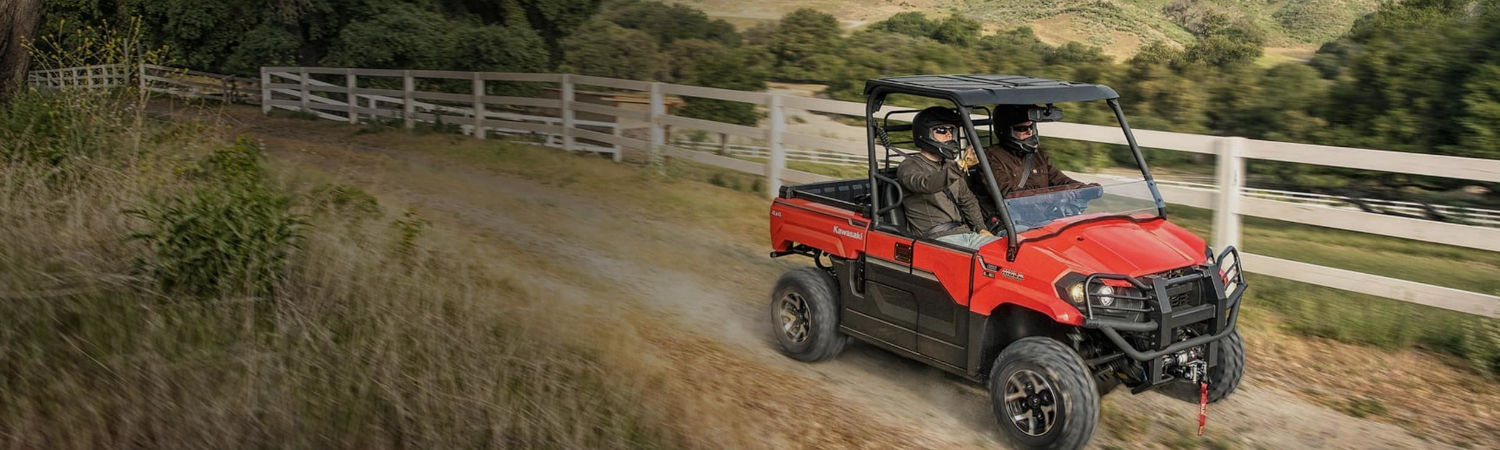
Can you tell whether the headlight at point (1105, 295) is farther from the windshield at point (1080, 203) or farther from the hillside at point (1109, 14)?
the hillside at point (1109, 14)

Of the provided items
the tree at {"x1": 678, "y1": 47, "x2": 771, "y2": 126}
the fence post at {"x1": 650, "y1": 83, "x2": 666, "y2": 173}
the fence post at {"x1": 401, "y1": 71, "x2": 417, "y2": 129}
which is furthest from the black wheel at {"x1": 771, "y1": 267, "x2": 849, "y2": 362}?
the fence post at {"x1": 401, "y1": 71, "x2": 417, "y2": 129}

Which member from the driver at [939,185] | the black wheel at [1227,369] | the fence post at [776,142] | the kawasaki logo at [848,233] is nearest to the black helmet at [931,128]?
the driver at [939,185]

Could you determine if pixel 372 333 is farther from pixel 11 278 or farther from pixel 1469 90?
pixel 1469 90

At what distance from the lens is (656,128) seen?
1420 centimetres

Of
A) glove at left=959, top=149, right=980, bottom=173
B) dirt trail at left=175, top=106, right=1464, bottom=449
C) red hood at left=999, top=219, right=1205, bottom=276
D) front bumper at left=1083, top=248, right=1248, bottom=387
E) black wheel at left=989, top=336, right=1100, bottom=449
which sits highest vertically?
glove at left=959, top=149, right=980, bottom=173

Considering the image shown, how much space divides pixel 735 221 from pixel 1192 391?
588cm

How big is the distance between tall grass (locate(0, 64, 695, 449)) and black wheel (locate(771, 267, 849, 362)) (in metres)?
1.38

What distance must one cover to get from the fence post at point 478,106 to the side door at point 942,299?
13.0 m

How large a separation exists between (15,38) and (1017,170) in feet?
29.2

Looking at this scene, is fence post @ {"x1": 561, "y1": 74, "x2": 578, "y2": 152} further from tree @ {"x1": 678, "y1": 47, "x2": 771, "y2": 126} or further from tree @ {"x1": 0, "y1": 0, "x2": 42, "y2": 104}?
tree @ {"x1": 0, "y1": 0, "x2": 42, "y2": 104}

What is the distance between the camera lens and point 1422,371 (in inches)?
253

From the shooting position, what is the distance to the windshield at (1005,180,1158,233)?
559 cm

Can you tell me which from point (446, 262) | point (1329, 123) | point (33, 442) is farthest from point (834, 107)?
point (33, 442)

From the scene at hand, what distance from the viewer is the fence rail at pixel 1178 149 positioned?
677cm
